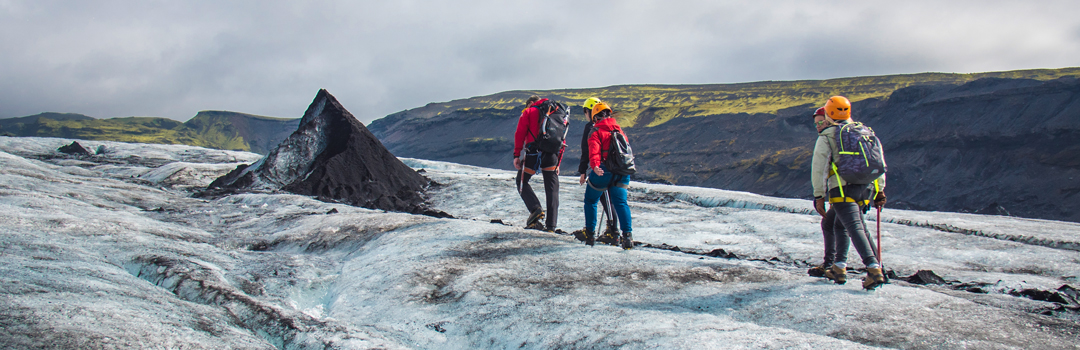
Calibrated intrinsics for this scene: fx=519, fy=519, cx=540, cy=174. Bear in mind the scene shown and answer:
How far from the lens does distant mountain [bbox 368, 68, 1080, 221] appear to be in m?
29.0

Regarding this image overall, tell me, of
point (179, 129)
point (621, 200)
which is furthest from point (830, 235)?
point (179, 129)

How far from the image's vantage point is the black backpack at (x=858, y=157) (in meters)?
4.09

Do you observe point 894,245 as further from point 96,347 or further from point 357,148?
point 357,148

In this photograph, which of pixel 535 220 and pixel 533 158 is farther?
pixel 535 220

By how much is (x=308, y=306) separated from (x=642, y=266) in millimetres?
3028

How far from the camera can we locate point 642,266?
496 centimetres

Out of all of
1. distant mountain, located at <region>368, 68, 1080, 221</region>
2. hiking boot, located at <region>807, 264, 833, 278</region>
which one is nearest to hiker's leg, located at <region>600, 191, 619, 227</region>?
hiking boot, located at <region>807, 264, 833, 278</region>

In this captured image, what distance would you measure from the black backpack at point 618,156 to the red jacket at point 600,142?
44 mm

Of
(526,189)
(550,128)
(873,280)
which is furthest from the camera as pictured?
(526,189)

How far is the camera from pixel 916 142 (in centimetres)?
3728

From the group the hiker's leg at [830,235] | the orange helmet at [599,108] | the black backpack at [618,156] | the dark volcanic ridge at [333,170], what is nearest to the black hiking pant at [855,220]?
the hiker's leg at [830,235]

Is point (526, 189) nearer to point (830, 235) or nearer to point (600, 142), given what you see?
point (600, 142)

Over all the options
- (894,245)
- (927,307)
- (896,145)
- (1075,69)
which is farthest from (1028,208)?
(1075,69)

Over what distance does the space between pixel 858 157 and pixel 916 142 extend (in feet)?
136
